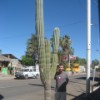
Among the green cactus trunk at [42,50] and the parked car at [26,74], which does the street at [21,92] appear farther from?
the parked car at [26,74]

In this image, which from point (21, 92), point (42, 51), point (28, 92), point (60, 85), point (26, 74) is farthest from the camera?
point (26, 74)

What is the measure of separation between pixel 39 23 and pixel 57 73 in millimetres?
2790

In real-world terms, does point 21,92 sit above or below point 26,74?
below

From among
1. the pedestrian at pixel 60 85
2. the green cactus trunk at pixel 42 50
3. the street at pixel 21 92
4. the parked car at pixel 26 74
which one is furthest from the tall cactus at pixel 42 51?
the parked car at pixel 26 74

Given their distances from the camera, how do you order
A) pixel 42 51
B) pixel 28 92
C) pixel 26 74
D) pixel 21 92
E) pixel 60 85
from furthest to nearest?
pixel 26 74
pixel 28 92
pixel 21 92
pixel 60 85
pixel 42 51

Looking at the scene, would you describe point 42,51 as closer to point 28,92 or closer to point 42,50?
point 42,50

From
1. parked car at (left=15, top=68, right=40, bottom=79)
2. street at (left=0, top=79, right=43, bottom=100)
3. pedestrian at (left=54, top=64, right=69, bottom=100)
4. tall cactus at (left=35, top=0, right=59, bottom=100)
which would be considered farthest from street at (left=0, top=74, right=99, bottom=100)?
parked car at (left=15, top=68, right=40, bottom=79)

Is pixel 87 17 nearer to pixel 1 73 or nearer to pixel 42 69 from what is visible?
pixel 42 69

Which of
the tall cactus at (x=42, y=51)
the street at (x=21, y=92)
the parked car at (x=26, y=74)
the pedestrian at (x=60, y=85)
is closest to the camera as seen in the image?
the tall cactus at (x=42, y=51)

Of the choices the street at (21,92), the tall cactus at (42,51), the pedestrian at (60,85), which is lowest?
the street at (21,92)

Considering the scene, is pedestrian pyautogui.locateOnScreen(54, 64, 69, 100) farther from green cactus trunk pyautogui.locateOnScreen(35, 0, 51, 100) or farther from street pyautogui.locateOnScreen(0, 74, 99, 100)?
street pyautogui.locateOnScreen(0, 74, 99, 100)

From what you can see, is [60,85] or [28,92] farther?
[28,92]

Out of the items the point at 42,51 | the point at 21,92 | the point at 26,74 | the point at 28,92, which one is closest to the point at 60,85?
the point at 42,51

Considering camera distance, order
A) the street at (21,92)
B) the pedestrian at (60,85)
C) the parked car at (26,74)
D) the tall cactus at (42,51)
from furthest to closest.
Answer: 1. the parked car at (26,74)
2. the street at (21,92)
3. the pedestrian at (60,85)
4. the tall cactus at (42,51)
